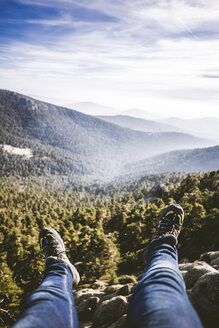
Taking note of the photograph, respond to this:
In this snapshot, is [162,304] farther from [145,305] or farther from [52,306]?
[52,306]

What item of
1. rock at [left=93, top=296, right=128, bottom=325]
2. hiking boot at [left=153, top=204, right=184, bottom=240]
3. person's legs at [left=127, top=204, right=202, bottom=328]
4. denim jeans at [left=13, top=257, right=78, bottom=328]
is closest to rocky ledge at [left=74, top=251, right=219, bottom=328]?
rock at [left=93, top=296, right=128, bottom=325]

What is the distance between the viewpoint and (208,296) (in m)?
6.44

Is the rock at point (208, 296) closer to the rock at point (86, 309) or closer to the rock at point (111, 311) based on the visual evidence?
the rock at point (111, 311)

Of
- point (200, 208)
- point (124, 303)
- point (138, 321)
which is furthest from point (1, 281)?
point (200, 208)

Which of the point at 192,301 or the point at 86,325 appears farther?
the point at 86,325

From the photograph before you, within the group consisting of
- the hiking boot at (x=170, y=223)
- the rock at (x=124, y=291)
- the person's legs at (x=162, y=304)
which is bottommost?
the rock at (x=124, y=291)

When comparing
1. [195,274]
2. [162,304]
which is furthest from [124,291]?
[162,304]

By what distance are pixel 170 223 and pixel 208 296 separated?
2.70 meters

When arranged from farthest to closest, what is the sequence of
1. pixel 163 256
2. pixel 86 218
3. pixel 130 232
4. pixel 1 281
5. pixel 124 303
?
pixel 86 218, pixel 130 232, pixel 1 281, pixel 124 303, pixel 163 256

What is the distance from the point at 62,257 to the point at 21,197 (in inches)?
5900

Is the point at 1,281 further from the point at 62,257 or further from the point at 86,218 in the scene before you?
the point at 86,218

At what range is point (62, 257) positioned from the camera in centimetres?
657

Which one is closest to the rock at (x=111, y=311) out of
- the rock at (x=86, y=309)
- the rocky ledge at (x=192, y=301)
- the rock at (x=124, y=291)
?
the rocky ledge at (x=192, y=301)

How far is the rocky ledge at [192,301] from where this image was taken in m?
6.18
